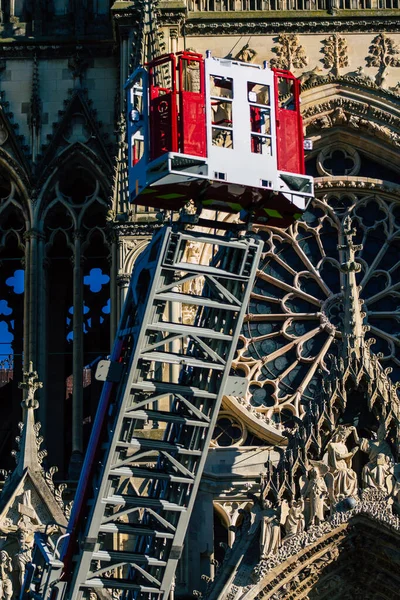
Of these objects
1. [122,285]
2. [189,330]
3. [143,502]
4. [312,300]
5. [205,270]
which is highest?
[312,300]

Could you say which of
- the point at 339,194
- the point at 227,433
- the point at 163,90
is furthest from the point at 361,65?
the point at 163,90

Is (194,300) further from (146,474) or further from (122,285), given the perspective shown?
(122,285)

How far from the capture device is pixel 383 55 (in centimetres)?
3366

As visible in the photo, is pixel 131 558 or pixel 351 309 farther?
pixel 351 309

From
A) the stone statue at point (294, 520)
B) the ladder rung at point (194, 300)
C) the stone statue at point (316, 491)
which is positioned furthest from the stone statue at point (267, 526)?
the ladder rung at point (194, 300)

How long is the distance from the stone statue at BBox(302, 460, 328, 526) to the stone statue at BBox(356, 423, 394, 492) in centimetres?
59

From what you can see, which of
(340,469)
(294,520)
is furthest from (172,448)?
(340,469)

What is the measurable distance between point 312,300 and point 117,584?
346 inches

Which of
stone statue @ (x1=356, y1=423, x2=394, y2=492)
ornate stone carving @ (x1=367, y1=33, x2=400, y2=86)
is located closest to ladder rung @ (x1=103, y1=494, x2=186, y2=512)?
stone statue @ (x1=356, y1=423, x2=394, y2=492)

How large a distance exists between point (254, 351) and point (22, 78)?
20.3 ft

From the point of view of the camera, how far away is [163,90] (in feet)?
80.5

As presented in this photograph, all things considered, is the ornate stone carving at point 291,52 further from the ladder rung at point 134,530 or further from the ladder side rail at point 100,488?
the ladder rung at point 134,530

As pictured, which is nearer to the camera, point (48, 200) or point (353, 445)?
point (353, 445)

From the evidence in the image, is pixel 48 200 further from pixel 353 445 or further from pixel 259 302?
pixel 353 445
